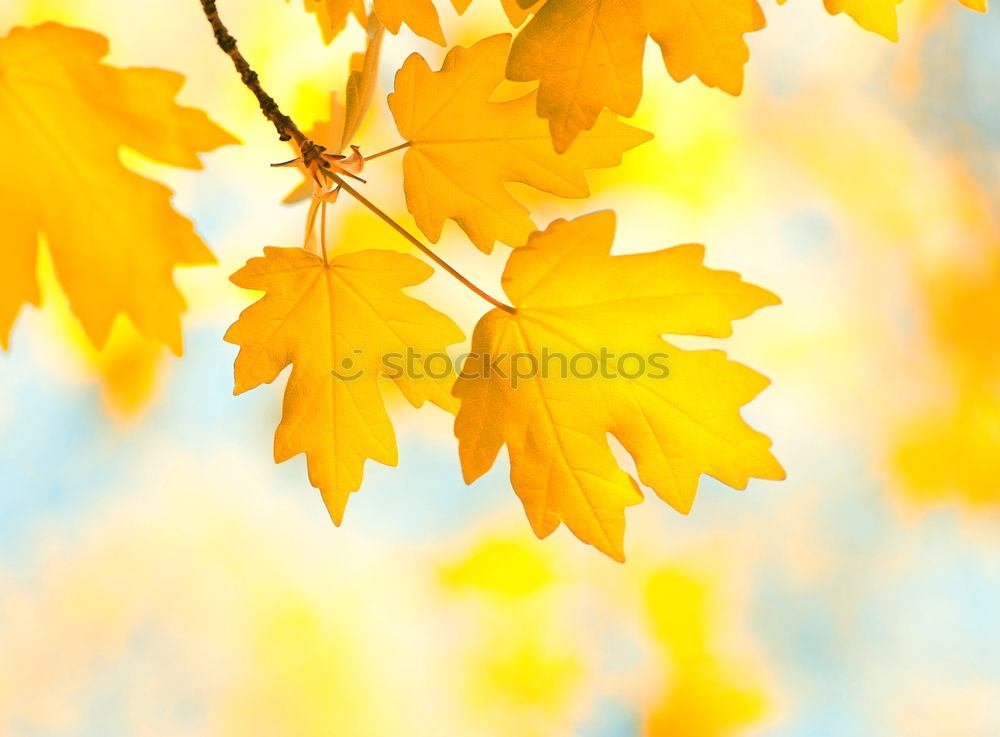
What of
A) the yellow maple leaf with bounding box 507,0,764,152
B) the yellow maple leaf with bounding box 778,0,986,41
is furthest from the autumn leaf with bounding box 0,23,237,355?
the yellow maple leaf with bounding box 778,0,986,41

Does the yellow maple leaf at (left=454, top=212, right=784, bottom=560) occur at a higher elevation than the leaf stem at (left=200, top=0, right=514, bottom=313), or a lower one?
lower

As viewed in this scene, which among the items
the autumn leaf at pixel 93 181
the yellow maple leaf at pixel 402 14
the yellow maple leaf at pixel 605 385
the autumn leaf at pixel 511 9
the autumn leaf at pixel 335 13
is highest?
the autumn leaf at pixel 335 13

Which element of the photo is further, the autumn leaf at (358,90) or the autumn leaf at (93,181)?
the autumn leaf at (358,90)

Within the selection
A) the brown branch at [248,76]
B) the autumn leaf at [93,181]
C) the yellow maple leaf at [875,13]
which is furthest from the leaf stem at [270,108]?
the yellow maple leaf at [875,13]

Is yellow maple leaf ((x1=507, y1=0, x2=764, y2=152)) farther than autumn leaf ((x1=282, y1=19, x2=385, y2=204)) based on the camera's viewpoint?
No

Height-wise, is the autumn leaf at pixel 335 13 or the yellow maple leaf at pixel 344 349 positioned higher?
the autumn leaf at pixel 335 13

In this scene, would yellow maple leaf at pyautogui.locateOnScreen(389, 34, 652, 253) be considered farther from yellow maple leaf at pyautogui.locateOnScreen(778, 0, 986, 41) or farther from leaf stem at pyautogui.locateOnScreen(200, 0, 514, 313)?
yellow maple leaf at pyautogui.locateOnScreen(778, 0, 986, 41)

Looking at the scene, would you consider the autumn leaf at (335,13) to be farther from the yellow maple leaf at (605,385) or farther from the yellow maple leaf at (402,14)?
the yellow maple leaf at (605,385)
